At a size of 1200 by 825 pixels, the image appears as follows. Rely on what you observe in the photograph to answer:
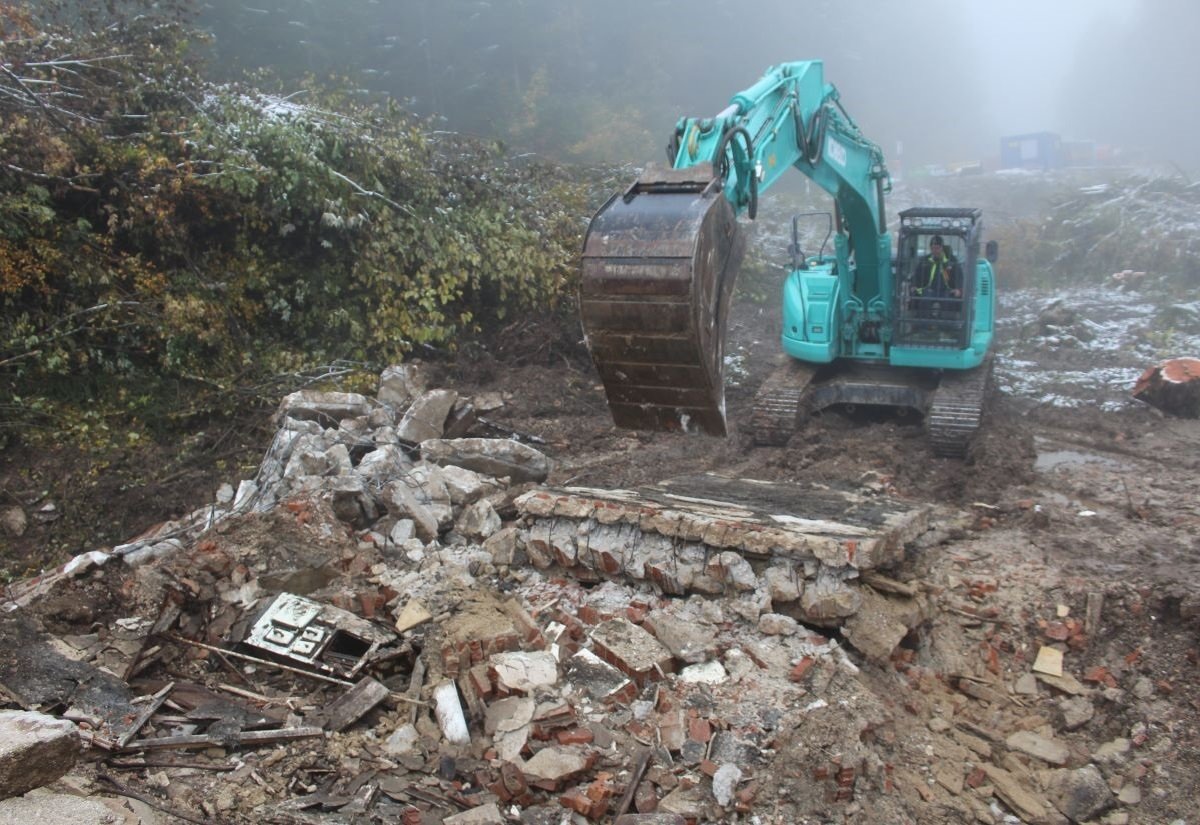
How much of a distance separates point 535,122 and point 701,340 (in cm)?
1858

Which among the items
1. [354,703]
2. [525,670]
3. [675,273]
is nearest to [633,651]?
[525,670]

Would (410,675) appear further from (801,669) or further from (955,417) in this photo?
(955,417)

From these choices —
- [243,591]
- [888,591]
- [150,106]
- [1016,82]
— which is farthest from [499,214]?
[1016,82]

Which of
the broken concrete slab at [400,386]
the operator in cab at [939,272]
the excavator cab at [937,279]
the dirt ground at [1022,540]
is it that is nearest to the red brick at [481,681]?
the dirt ground at [1022,540]

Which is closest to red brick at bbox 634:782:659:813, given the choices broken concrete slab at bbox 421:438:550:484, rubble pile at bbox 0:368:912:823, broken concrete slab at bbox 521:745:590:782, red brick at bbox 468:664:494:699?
rubble pile at bbox 0:368:912:823

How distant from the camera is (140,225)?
8594mm

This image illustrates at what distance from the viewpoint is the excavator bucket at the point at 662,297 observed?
427 cm

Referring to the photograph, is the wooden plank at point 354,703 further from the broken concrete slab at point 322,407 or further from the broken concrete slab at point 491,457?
the broken concrete slab at point 322,407

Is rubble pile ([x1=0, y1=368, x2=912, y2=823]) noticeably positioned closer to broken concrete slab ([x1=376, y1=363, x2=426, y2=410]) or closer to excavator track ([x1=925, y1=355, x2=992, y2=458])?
broken concrete slab ([x1=376, y1=363, x2=426, y2=410])

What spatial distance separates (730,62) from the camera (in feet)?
92.1

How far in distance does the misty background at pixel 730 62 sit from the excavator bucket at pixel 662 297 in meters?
12.9

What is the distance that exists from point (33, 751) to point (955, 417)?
7146 mm

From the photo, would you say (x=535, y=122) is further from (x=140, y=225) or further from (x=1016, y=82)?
(x=1016, y=82)

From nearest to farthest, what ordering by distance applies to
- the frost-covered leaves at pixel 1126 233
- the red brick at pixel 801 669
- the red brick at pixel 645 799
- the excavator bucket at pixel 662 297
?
1. the red brick at pixel 645 799
2. the excavator bucket at pixel 662 297
3. the red brick at pixel 801 669
4. the frost-covered leaves at pixel 1126 233
